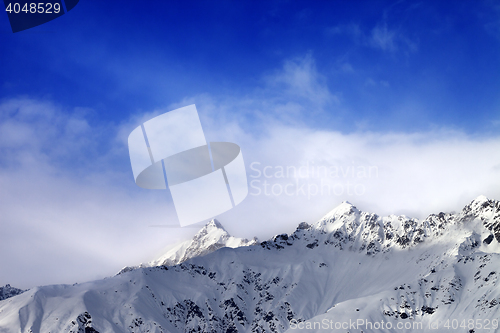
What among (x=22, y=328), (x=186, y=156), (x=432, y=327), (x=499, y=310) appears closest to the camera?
(x=186, y=156)

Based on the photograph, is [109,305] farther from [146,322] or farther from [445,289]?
[445,289]

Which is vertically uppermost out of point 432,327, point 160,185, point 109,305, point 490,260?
point 160,185

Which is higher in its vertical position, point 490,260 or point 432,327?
point 490,260

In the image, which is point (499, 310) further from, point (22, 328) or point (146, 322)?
point (22, 328)

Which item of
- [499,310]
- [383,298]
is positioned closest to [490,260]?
[499,310]

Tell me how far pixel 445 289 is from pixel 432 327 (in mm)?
26630

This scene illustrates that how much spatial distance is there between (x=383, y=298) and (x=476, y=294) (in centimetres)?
3817

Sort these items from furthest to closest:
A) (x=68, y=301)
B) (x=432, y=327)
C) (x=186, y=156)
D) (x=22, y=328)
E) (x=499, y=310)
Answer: (x=68, y=301)
(x=22, y=328)
(x=432, y=327)
(x=499, y=310)
(x=186, y=156)

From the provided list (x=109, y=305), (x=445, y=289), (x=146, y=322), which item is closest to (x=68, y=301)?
(x=109, y=305)

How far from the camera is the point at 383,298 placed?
554ft

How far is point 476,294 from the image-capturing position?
15288 centimetres

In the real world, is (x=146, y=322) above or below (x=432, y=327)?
above

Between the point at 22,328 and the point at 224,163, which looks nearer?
the point at 224,163

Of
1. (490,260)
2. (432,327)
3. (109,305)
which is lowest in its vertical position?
(432,327)
